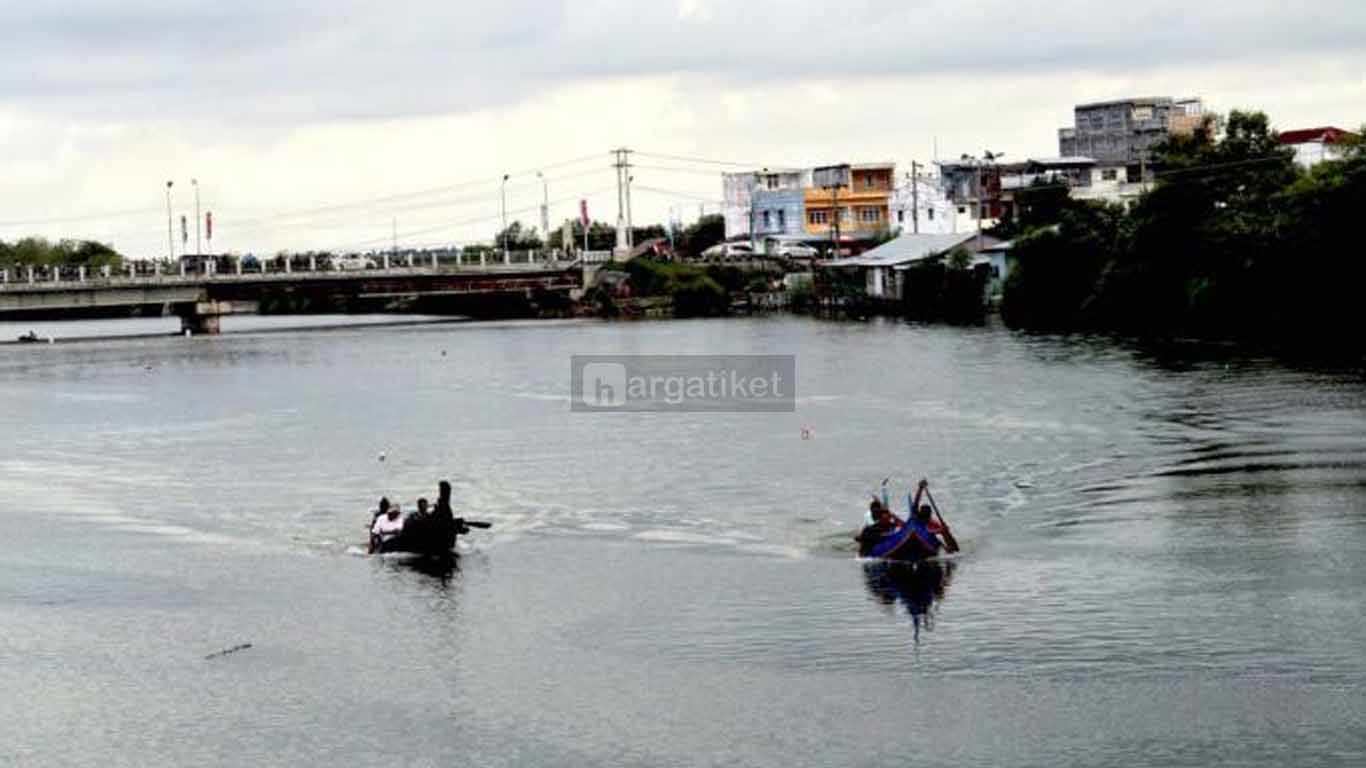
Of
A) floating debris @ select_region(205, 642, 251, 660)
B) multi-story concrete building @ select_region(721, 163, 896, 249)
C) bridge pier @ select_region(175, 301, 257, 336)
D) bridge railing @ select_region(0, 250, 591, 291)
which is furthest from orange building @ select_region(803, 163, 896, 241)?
floating debris @ select_region(205, 642, 251, 660)

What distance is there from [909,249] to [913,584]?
9278 cm

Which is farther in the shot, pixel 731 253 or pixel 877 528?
pixel 731 253

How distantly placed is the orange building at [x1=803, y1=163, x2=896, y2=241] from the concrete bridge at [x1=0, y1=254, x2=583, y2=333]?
2955cm

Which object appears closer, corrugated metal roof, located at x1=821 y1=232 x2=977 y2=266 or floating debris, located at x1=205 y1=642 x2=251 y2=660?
floating debris, located at x1=205 y1=642 x2=251 y2=660

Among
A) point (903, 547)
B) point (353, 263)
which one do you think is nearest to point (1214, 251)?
point (903, 547)

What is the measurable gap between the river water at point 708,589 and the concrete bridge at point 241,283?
4626 centimetres

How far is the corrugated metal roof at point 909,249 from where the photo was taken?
121m

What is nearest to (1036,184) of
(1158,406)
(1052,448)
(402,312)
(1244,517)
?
(402,312)

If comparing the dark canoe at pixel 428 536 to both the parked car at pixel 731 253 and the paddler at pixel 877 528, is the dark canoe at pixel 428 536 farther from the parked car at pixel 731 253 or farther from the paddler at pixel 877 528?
the parked car at pixel 731 253

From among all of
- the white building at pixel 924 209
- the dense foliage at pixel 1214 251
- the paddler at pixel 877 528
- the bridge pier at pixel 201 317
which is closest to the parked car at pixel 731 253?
the white building at pixel 924 209

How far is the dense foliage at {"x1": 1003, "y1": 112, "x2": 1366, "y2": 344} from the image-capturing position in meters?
74.9

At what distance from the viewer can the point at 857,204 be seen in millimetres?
156500

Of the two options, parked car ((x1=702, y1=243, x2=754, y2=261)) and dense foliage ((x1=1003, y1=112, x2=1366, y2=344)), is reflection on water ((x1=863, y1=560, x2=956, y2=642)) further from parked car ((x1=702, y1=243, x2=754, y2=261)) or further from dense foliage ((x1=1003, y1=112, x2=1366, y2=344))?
parked car ((x1=702, y1=243, x2=754, y2=261))

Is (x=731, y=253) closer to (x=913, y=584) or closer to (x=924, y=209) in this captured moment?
(x=924, y=209)
